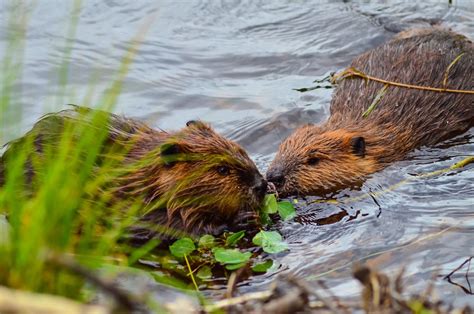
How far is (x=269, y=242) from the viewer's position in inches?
158

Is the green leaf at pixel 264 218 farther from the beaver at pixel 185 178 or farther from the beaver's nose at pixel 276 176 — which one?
the beaver's nose at pixel 276 176

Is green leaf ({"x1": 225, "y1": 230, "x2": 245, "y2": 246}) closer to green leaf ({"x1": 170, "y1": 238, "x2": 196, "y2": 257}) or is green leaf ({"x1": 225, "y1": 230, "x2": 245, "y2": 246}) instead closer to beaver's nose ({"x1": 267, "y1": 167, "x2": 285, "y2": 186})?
green leaf ({"x1": 170, "y1": 238, "x2": 196, "y2": 257})

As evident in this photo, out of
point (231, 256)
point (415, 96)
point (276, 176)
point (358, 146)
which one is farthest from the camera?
point (415, 96)

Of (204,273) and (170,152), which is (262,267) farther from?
(170,152)

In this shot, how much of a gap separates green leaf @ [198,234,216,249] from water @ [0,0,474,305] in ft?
0.99

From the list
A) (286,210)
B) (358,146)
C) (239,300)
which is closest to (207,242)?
(286,210)

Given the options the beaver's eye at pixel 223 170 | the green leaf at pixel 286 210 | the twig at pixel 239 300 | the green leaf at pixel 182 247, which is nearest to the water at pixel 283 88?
the green leaf at pixel 286 210

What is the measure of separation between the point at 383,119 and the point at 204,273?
6.96 feet

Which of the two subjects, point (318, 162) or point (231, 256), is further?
point (318, 162)

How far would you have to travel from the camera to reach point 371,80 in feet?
18.7

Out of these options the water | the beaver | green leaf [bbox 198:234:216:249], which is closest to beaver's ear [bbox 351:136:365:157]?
the water

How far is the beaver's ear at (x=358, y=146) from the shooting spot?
16.8 ft

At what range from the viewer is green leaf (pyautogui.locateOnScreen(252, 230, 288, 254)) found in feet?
13.1

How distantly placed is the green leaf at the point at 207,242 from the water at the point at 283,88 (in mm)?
301
